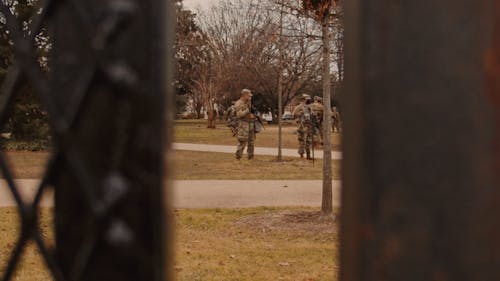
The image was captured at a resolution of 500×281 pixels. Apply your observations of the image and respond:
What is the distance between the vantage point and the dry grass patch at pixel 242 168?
41.7 feet

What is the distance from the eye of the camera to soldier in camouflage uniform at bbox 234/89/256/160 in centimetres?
1681

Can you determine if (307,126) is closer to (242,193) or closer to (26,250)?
(242,193)

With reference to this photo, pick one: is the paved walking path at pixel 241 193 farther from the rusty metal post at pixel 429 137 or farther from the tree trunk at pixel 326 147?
the rusty metal post at pixel 429 137

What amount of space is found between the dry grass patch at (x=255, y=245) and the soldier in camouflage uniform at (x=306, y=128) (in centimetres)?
875

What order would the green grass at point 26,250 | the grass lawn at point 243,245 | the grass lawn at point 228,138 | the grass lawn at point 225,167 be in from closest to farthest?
the green grass at point 26,250 < the grass lawn at point 243,245 < the grass lawn at point 225,167 < the grass lawn at point 228,138

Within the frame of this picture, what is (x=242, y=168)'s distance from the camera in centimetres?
1452

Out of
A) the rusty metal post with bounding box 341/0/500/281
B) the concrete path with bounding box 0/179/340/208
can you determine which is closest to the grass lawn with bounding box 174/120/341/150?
the concrete path with bounding box 0/179/340/208

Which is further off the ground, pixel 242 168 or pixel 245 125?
pixel 245 125

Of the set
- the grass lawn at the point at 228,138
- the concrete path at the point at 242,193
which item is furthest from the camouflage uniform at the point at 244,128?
the concrete path at the point at 242,193

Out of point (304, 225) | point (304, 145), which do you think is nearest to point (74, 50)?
point (304, 225)

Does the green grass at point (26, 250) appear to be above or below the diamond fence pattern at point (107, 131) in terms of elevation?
below

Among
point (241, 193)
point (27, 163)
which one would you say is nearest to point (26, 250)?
point (241, 193)

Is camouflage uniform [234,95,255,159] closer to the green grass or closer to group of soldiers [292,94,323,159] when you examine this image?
group of soldiers [292,94,323,159]

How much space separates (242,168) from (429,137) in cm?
1398
